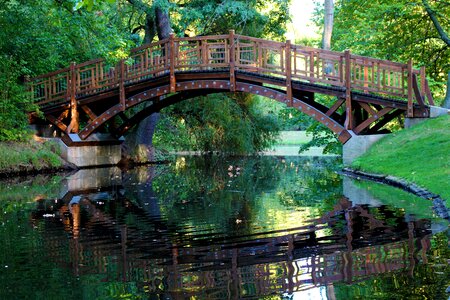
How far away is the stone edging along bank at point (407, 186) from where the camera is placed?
1100cm

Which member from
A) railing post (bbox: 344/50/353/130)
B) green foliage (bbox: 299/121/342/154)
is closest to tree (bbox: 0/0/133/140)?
railing post (bbox: 344/50/353/130)

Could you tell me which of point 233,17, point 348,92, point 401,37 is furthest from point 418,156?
point 233,17

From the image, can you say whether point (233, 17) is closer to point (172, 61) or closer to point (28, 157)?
point (172, 61)

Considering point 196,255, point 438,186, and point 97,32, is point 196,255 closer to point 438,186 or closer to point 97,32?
point 438,186

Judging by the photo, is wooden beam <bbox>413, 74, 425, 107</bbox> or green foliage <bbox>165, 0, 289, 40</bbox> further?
green foliage <bbox>165, 0, 289, 40</bbox>

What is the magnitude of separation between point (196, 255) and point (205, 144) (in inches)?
922

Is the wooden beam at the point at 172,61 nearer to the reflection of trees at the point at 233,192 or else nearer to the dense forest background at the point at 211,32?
the dense forest background at the point at 211,32

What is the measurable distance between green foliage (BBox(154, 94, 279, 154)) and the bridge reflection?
17.9m

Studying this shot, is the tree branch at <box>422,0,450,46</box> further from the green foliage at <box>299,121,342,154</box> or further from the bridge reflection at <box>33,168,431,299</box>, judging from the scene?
the bridge reflection at <box>33,168,431,299</box>

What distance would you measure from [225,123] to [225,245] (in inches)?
843

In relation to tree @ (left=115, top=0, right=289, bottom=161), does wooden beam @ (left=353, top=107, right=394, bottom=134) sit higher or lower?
lower

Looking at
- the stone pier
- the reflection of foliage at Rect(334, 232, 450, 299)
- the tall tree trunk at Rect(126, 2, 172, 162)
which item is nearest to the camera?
the reflection of foliage at Rect(334, 232, 450, 299)

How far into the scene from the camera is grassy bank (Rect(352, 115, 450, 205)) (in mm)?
13953

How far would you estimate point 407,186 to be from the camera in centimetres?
1459
